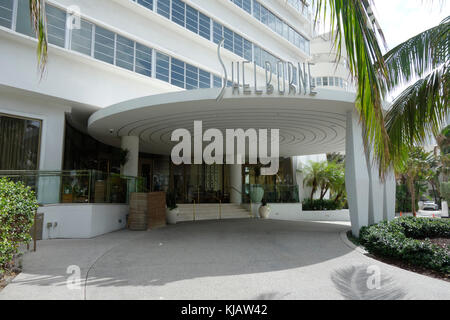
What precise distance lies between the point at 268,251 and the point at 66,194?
22.9 feet

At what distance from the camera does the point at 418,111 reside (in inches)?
260

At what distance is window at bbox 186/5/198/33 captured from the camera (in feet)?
56.4

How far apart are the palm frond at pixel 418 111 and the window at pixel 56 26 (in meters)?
11.7

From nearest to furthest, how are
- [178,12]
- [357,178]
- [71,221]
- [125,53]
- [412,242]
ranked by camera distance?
[412,242] < [71,221] < [357,178] < [125,53] < [178,12]

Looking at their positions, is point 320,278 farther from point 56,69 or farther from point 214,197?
point 214,197

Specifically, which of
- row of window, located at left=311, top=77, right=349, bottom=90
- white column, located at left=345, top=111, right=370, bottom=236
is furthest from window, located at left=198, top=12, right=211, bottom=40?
row of window, located at left=311, top=77, right=349, bottom=90

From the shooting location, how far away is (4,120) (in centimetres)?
1150

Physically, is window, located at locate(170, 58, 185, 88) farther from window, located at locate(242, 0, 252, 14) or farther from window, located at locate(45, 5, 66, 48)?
window, located at locate(242, 0, 252, 14)

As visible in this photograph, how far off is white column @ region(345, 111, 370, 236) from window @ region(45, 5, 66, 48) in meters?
11.0

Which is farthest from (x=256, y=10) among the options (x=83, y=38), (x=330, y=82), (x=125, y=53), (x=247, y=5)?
(x=330, y=82)

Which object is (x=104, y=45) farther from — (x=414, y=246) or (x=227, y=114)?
(x=414, y=246)

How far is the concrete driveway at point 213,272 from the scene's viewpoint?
198 inches

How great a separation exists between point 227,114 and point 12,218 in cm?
739

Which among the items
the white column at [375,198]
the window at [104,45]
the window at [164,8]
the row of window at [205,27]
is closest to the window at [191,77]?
the row of window at [205,27]
